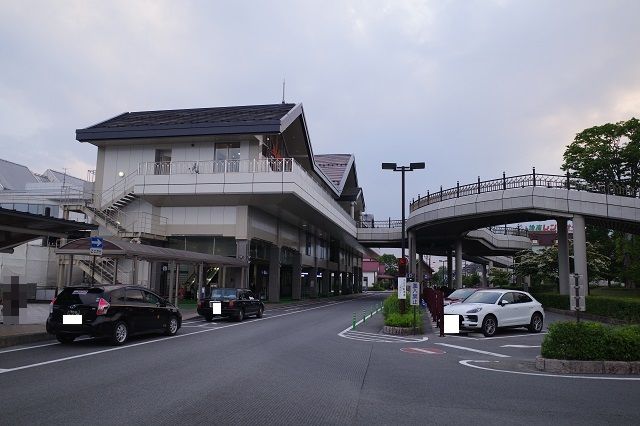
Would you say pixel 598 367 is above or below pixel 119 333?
below

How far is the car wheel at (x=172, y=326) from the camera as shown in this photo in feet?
52.9

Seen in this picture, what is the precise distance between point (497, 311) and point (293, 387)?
453 inches

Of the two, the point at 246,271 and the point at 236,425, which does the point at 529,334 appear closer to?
the point at 236,425

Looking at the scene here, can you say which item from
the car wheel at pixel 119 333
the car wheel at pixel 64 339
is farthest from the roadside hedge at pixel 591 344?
the car wheel at pixel 64 339

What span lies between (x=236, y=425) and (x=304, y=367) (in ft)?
14.6

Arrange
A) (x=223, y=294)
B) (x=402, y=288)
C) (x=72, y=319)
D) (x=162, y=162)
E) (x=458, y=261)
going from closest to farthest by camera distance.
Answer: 1. (x=72, y=319)
2. (x=402, y=288)
3. (x=223, y=294)
4. (x=162, y=162)
5. (x=458, y=261)

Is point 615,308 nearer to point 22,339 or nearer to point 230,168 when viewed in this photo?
point 230,168

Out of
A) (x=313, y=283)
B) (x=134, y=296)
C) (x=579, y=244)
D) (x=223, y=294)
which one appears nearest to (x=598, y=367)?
(x=134, y=296)

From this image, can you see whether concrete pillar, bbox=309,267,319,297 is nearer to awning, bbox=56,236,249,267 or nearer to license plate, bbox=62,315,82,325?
awning, bbox=56,236,249,267

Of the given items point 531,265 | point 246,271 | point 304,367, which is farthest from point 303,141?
point 304,367

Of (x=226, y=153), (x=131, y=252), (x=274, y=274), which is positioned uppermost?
(x=226, y=153)

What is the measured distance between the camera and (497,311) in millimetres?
17906

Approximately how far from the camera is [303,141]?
42.0 meters

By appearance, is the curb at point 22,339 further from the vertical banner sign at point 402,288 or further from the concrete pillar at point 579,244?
the concrete pillar at point 579,244
